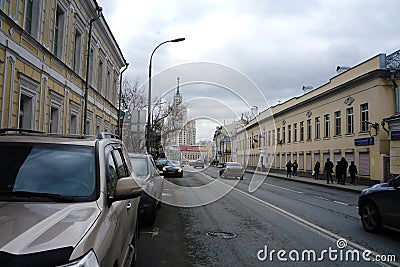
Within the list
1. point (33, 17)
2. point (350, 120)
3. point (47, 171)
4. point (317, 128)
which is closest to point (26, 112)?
point (33, 17)

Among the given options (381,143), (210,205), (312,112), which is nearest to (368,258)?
(210,205)

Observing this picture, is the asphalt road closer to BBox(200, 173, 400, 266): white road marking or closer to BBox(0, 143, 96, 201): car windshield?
BBox(200, 173, 400, 266): white road marking

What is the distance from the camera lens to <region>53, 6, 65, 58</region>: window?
646 inches

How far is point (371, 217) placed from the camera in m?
8.66

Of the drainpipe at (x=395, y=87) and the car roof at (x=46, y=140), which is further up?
the drainpipe at (x=395, y=87)

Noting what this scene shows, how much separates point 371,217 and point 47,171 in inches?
289

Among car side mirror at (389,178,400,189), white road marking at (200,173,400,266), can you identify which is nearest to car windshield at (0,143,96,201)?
white road marking at (200,173,400,266)

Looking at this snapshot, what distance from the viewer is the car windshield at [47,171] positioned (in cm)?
361

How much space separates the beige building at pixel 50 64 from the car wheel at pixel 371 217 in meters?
10.0

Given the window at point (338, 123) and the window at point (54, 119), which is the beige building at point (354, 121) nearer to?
the window at point (338, 123)

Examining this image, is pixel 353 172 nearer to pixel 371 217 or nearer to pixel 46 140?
pixel 371 217

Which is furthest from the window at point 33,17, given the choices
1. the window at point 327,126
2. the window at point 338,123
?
the window at point 327,126

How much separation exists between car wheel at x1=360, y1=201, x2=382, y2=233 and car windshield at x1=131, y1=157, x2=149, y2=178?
520 centimetres

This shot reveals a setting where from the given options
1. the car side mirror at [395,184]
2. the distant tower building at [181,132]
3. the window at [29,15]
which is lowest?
the car side mirror at [395,184]
